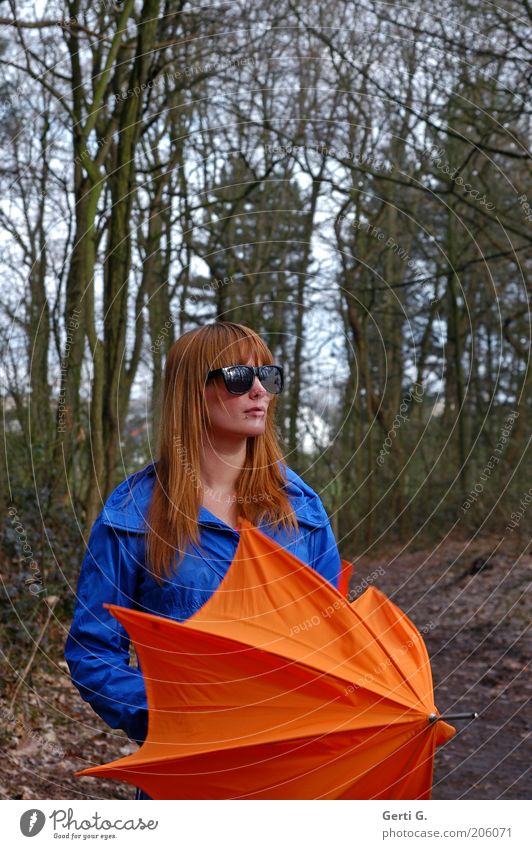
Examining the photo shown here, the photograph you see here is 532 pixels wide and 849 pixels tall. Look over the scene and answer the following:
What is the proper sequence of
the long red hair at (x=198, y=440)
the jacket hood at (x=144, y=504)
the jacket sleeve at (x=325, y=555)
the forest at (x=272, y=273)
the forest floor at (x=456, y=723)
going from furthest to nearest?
1. the forest at (x=272, y=273)
2. the forest floor at (x=456, y=723)
3. the jacket sleeve at (x=325, y=555)
4. the long red hair at (x=198, y=440)
5. the jacket hood at (x=144, y=504)

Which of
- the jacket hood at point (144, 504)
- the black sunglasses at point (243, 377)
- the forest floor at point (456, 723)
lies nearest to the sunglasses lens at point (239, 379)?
the black sunglasses at point (243, 377)

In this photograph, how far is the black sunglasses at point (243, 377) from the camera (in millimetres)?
3006

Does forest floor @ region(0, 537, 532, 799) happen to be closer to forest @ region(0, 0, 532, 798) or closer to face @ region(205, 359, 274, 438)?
forest @ region(0, 0, 532, 798)

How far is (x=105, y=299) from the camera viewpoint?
9391 mm

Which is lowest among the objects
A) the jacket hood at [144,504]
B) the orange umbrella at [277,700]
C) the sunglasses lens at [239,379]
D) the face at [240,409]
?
the orange umbrella at [277,700]

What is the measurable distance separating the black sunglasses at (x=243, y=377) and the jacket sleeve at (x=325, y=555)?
0.45 metres

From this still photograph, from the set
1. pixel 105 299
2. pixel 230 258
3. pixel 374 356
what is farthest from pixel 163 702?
pixel 374 356

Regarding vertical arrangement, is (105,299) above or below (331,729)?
above

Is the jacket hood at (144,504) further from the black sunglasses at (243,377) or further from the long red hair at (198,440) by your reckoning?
the black sunglasses at (243,377)

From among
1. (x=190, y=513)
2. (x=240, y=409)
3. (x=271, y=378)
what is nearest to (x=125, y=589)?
(x=190, y=513)

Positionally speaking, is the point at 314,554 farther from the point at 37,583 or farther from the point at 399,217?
the point at 399,217

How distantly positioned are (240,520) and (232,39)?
964 centimetres

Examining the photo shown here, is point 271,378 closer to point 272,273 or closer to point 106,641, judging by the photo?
point 106,641

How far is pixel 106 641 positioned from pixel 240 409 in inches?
32.1
